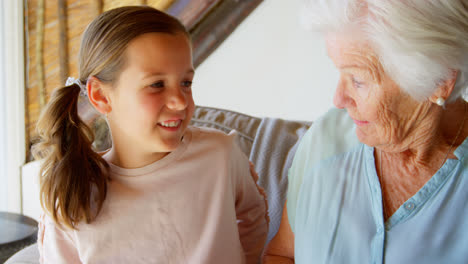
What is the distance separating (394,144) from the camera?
1074 mm

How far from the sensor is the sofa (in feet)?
5.15

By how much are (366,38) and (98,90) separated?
0.78 m

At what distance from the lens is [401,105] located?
1.02m

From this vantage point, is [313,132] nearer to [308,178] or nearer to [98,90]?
[308,178]

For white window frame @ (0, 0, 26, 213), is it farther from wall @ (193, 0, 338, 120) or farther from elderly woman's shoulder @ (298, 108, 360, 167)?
elderly woman's shoulder @ (298, 108, 360, 167)

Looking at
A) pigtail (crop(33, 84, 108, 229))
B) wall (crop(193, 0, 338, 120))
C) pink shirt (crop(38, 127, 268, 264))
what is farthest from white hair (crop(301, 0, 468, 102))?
wall (crop(193, 0, 338, 120))

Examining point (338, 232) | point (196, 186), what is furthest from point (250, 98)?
point (338, 232)

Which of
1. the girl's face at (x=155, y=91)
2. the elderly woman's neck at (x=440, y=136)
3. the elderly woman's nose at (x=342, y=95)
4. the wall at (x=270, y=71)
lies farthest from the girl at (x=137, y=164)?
the wall at (x=270, y=71)

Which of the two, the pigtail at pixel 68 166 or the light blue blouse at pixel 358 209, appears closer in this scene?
the light blue blouse at pixel 358 209

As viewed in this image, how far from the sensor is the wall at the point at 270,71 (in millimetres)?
2697

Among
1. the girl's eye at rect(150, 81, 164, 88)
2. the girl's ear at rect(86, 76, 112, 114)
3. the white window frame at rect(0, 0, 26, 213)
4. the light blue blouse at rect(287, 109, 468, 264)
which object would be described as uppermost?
the girl's eye at rect(150, 81, 164, 88)

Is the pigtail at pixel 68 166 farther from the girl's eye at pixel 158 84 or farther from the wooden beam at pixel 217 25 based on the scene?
the wooden beam at pixel 217 25

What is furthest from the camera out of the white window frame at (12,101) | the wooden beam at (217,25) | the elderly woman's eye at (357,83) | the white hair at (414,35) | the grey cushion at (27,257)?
the white window frame at (12,101)

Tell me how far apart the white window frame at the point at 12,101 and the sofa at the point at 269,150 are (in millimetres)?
1866
